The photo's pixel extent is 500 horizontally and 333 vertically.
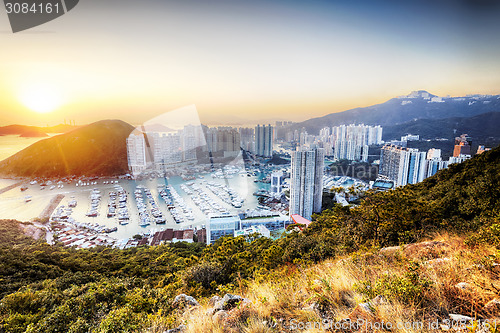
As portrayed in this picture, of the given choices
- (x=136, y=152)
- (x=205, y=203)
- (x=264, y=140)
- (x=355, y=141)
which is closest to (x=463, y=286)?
(x=205, y=203)

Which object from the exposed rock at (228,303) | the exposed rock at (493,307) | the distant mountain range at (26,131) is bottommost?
the exposed rock at (228,303)

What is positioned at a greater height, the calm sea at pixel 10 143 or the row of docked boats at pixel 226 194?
the calm sea at pixel 10 143

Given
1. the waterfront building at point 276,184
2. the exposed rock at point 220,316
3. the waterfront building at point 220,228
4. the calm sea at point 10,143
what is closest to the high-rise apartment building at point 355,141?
the waterfront building at point 276,184

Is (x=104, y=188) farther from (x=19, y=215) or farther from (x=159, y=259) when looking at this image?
(x=159, y=259)

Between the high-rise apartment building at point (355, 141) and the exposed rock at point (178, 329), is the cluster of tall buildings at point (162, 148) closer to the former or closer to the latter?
the high-rise apartment building at point (355, 141)

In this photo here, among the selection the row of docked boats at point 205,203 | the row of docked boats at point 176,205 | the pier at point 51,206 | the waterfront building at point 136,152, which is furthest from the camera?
the waterfront building at point 136,152

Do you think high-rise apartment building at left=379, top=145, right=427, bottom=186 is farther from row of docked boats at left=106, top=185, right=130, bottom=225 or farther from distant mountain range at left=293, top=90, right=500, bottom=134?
row of docked boats at left=106, top=185, right=130, bottom=225

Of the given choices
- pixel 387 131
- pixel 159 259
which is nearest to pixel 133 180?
pixel 159 259
